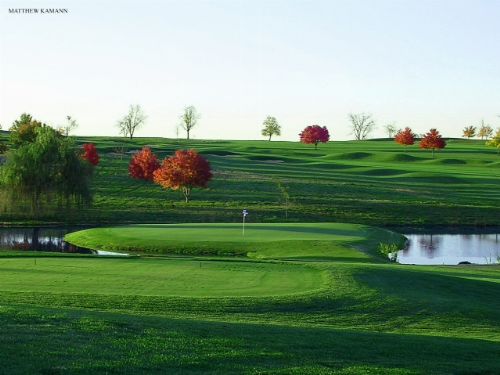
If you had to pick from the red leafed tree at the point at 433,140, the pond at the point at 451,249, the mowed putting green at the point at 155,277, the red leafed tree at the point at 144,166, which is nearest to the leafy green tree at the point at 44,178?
the red leafed tree at the point at 144,166

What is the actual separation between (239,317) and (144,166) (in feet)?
210

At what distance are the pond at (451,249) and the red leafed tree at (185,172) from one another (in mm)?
20893

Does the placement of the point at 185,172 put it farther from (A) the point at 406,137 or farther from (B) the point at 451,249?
(A) the point at 406,137

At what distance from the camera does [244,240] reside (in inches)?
1784

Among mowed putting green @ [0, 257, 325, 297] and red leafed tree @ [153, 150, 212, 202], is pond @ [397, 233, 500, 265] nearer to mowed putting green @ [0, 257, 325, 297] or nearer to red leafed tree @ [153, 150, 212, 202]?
mowed putting green @ [0, 257, 325, 297]

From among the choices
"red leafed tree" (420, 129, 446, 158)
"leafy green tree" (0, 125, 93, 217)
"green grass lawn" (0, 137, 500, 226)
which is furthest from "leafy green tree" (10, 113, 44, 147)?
"red leafed tree" (420, 129, 446, 158)

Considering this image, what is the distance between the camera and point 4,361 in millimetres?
11781

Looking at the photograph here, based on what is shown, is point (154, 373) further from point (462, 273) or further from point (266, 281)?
point (462, 273)

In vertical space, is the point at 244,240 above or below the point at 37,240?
above

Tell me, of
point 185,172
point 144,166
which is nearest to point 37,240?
point 185,172

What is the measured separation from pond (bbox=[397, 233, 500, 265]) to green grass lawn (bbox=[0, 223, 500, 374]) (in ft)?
29.6

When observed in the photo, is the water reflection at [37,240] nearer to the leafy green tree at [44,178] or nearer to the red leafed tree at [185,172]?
the leafy green tree at [44,178]

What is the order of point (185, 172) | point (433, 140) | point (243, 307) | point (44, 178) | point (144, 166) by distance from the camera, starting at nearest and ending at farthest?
1. point (243, 307)
2. point (44, 178)
3. point (185, 172)
4. point (144, 166)
5. point (433, 140)

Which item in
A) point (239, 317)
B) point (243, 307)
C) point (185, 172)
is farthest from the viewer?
point (185, 172)
